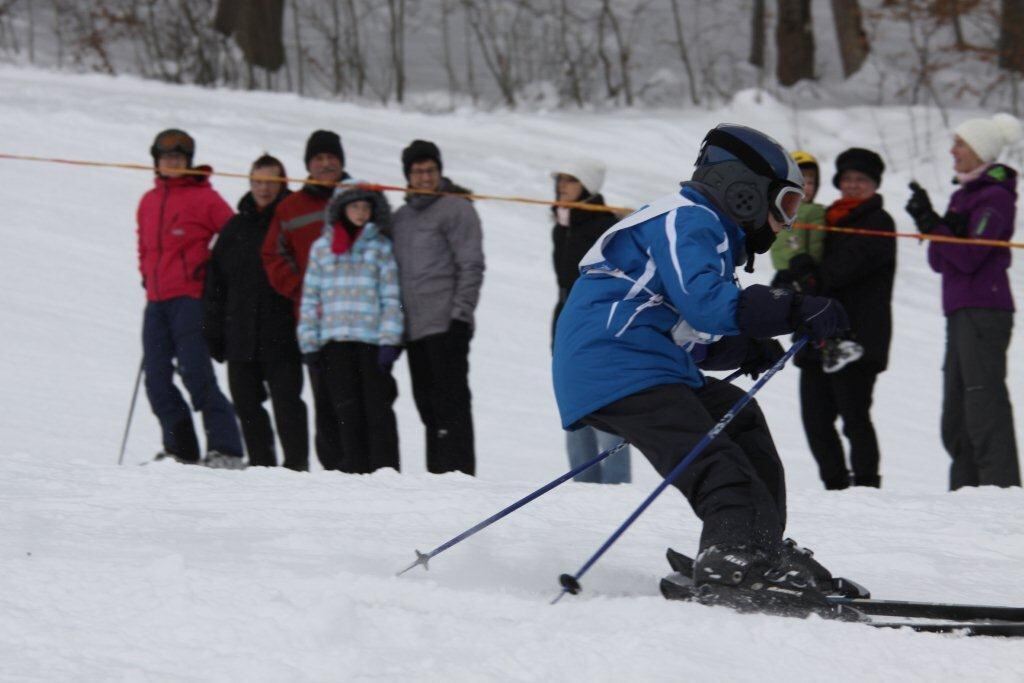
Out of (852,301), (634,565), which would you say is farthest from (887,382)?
(634,565)

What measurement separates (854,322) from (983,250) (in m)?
0.65

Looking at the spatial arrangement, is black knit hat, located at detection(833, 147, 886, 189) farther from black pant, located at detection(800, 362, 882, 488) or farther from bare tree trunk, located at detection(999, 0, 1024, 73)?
bare tree trunk, located at detection(999, 0, 1024, 73)

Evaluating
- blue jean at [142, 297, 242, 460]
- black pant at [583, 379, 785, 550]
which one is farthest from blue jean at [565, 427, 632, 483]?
black pant at [583, 379, 785, 550]

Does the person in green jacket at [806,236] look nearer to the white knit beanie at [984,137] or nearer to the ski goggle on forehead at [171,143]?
the white knit beanie at [984,137]

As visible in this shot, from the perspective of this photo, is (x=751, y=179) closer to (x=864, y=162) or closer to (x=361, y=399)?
(x=864, y=162)

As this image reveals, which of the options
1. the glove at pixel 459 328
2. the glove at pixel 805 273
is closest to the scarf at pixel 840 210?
the glove at pixel 805 273

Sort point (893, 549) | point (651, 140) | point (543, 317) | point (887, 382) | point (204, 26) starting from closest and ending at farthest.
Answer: point (893, 549)
point (887, 382)
point (543, 317)
point (651, 140)
point (204, 26)

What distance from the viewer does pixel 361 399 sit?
661cm

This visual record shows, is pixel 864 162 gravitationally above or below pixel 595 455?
above

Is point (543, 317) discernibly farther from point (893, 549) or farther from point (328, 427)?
point (893, 549)

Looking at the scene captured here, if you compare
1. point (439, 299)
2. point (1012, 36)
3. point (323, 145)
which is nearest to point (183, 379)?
point (323, 145)

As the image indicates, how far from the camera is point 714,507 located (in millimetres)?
3967

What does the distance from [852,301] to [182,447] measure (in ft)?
11.2

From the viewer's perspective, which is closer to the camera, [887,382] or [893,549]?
[893,549]
